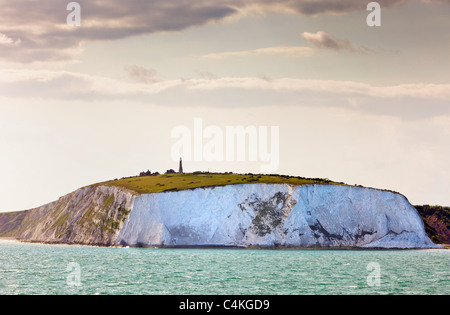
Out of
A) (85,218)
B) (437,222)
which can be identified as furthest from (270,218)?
(437,222)

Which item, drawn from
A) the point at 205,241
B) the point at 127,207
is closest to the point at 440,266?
the point at 205,241

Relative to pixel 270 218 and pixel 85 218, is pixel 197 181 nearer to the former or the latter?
pixel 270 218

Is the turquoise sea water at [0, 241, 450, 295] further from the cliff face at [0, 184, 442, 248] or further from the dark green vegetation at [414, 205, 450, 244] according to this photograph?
the dark green vegetation at [414, 205, 450, 244]

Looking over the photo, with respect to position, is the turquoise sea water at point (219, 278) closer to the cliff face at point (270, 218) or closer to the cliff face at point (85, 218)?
the cliff face at point (270, 218)

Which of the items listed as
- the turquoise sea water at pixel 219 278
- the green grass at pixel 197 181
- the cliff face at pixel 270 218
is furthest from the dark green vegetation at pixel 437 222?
the turquoise sea water at pixel 219 278
